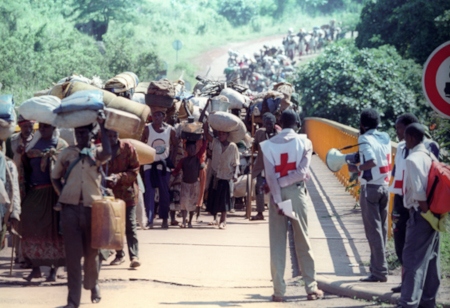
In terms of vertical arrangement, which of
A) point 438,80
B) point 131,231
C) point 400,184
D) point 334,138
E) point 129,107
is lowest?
point 334,138

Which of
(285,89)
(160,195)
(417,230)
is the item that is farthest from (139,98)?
(417,230)

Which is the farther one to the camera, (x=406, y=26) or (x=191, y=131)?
(x=406, y=26)

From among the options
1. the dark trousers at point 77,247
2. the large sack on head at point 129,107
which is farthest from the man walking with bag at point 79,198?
the large sack on head at point 129,107

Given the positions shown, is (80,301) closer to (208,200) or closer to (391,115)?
(208,200)

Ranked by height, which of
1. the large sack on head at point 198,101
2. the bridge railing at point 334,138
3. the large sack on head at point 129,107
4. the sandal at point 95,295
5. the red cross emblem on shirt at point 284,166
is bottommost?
the bridge railing at point 334,138

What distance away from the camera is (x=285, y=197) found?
376 inches

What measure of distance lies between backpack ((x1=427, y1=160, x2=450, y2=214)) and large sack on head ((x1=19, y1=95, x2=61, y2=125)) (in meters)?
3.83

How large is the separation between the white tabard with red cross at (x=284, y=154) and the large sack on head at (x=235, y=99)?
27.4 feet

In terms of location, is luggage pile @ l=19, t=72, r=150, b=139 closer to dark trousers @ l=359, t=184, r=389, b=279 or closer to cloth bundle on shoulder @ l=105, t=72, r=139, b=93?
cloth bundle on shoulder @ l=105, t=72, r=139, b=93

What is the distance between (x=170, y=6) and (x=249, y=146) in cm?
8951

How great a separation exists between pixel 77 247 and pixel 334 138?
14566 mm

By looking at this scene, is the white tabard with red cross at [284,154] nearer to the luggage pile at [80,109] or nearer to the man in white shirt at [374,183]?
the man in white shirt at [374,183]

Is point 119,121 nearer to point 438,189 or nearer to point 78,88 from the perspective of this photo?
point 438,189

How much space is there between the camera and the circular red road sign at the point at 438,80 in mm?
8258
